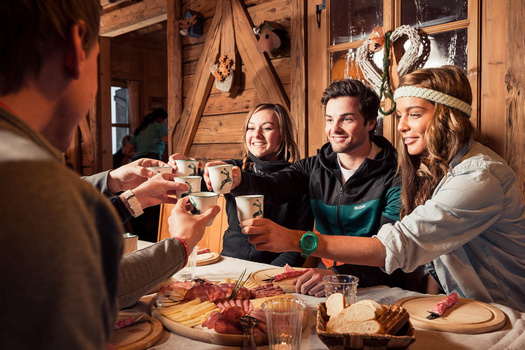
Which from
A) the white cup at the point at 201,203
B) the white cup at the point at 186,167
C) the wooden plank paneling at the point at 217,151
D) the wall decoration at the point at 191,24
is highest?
the wall decoration at the point at 191,24

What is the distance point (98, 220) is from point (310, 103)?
9.77 ft

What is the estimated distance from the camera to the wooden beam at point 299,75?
338cm

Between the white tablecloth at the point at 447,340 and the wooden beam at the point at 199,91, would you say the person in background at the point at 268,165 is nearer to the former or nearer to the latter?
the white tablecloth at the point at 447,340

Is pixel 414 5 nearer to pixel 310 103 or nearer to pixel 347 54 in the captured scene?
pixel 347 54

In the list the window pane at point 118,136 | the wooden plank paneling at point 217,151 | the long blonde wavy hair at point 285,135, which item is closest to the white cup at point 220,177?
the long blonde wavy hair at point 285,135

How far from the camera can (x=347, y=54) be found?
314 cm

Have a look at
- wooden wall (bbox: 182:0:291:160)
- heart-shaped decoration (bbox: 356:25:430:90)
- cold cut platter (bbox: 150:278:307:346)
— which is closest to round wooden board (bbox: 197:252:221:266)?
cold cut platter (bbox: 150:278:307:346)

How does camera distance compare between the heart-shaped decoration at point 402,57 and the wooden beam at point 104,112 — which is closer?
the heart-shaped decoration at point 402,57

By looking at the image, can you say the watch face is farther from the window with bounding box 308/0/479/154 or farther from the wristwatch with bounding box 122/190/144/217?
the window with bounding box 308/0/479/154

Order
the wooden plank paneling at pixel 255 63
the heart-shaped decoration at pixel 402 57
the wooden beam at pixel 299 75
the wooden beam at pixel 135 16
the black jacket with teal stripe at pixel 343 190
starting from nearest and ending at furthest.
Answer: the black jacket with teal stripe at pixel 343 190, the heart-shaped decoration at pixel 402 57, the wooden beam at pixel 299 75, the wooden plank paneling at pixel 255 63, the wooden beam at pixel 135 16

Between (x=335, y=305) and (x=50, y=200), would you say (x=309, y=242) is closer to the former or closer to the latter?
(x=335, y=305)

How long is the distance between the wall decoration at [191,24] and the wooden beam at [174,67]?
255 mm

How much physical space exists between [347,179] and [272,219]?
51cm

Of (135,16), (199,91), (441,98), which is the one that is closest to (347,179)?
(441,98)
